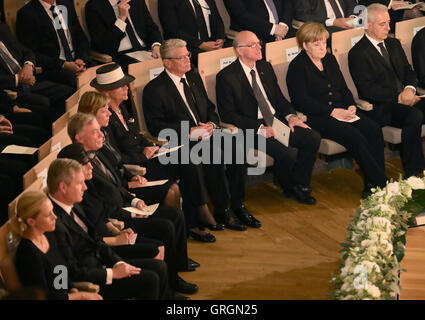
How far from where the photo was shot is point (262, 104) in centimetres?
708

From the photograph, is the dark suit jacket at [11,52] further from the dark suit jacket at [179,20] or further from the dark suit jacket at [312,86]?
the dark suit jacket at [312,86]

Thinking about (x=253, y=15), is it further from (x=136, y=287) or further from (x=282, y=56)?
(x=136, y=287)

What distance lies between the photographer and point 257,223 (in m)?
6.49

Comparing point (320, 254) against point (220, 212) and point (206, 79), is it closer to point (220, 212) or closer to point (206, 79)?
point (220, 212)

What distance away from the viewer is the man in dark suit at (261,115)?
6.83m

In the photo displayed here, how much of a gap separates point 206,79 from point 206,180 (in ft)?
3.17

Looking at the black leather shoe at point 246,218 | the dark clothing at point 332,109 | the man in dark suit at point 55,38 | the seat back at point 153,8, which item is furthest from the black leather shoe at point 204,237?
the seat back at point 153,8

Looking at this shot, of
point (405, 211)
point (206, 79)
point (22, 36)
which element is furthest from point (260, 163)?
point (22, 36)

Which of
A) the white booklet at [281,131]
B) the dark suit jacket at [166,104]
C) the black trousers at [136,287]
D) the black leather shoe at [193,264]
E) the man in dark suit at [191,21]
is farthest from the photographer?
the man in dark suit at [191,21]

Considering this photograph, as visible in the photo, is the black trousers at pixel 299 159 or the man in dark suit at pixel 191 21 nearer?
the black trousers at pixel 299 159

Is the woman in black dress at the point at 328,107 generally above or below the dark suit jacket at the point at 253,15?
below

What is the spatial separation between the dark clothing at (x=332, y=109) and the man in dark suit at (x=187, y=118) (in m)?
0.91

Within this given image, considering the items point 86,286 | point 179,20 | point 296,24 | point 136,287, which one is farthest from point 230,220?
point 296,24

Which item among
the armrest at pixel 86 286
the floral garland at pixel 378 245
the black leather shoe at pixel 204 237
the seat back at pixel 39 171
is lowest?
the black leather shoe at pixel 204 237
